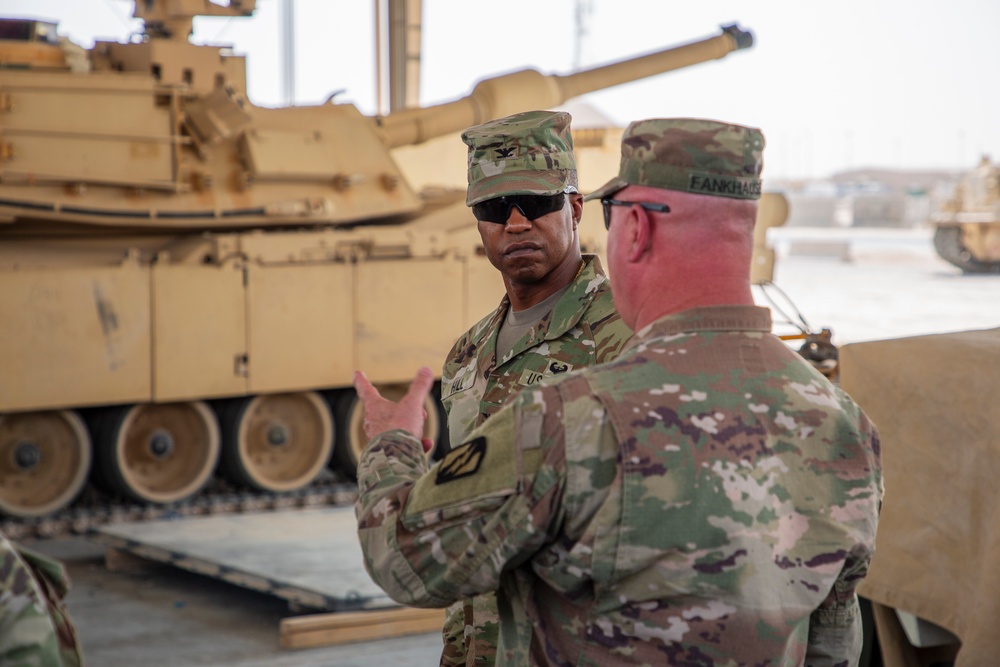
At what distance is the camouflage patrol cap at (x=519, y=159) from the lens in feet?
10.3

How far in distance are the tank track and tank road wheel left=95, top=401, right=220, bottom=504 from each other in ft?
0.47

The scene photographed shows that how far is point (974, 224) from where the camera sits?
26.4 meters

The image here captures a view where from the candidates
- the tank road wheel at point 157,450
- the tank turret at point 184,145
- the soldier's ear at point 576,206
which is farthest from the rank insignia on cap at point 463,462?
the tank road wheel at point 157,450

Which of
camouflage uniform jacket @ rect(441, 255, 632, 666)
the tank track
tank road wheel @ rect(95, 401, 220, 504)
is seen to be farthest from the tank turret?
camouflage uniform jacket @ rect(441, 255, 632, 666)

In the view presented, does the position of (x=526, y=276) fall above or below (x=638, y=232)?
below

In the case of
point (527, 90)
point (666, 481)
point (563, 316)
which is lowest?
point (666, 481)

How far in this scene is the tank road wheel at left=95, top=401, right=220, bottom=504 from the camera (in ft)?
31.5

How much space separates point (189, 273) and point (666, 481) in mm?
8102

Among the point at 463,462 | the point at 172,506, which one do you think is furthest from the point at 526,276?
the point at 172,506

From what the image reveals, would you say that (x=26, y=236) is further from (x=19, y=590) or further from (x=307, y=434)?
(x=19, y=590)

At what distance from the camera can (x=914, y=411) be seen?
4055 mm

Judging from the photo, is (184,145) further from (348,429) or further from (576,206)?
(576,206)

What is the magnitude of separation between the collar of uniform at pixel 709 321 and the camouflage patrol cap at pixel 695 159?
0.19 meters

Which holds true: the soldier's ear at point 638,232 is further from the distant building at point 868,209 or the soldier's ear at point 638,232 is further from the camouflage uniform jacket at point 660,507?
the distant building at point 868,209
